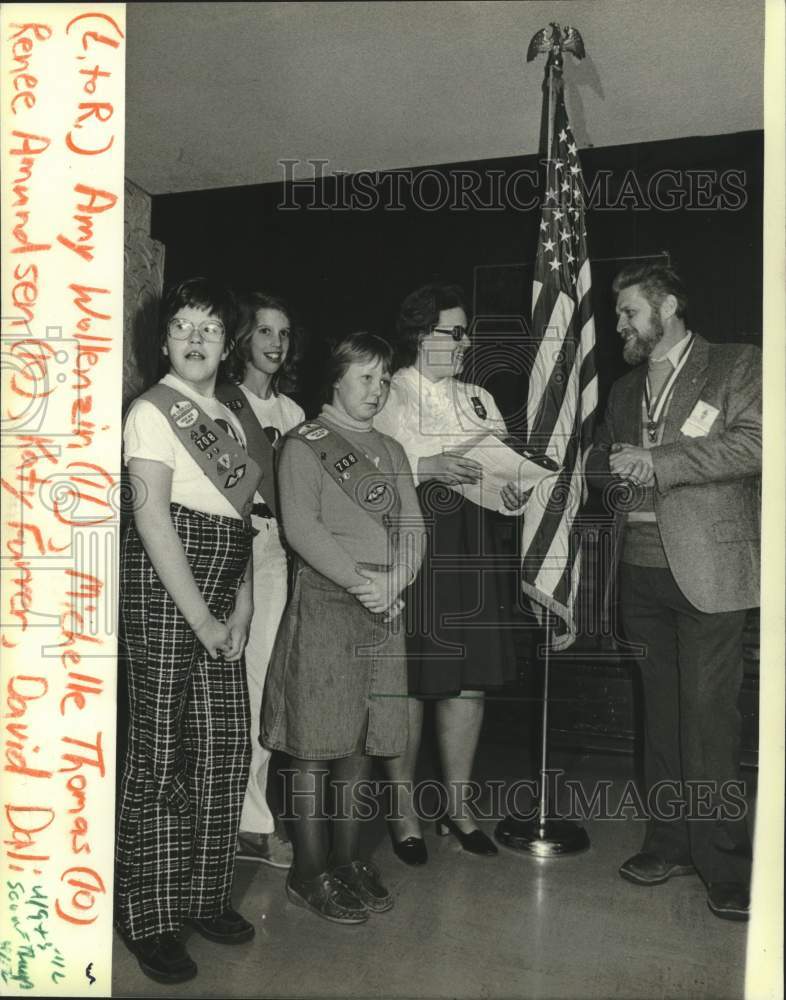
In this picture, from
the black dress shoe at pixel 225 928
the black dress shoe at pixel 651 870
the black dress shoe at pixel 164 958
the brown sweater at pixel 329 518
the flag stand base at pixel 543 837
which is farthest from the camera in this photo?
the flag stand base at pixel 543 837

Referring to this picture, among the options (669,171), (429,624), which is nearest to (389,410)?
(429,624)

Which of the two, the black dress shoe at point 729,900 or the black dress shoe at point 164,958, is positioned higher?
the black dress shoe at point 729,900

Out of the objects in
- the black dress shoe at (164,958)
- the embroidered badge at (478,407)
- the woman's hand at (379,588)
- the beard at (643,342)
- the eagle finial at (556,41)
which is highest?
the eagle finial at (556,41)

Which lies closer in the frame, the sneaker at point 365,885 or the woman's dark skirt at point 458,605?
the sneaker at point 365,885

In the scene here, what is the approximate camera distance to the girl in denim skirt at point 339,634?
1.90 m

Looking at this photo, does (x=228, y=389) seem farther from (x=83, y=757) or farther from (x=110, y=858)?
(x=110, y=858)

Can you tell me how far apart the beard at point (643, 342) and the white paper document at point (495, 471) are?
0.35 m

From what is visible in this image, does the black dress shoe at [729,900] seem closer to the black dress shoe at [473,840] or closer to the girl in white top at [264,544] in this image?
the black dress shoe at [473,840]

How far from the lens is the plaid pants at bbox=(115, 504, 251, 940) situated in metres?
1.72

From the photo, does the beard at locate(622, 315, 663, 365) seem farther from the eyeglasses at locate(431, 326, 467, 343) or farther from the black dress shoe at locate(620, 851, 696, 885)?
the black dress shoe at locate(620, 851, 696, 885)

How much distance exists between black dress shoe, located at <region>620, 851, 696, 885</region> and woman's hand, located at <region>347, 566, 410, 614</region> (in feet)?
2.88

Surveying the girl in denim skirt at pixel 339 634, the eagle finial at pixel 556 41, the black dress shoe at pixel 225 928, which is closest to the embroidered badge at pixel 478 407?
the girl in denim skirt at pixel 339 634

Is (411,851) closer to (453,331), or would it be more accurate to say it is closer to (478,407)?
(478,407)

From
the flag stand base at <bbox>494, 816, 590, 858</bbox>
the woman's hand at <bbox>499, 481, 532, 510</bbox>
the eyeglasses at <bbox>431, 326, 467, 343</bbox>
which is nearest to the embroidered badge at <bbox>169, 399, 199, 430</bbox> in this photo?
the eyeglasses at <bbox>431, 326, 467, 343</bbox>
